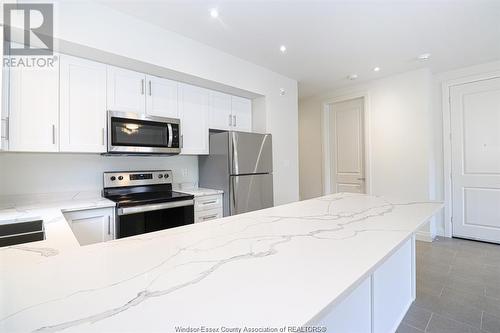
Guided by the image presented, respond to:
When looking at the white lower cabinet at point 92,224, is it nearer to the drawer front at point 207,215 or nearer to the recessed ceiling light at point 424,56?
the drawer front at point 207,215

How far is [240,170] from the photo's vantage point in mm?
2844

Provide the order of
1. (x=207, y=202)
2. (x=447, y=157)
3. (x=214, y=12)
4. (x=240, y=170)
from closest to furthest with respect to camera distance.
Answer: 1. (x=214, y=12)
2. (x=207, y=202)
3. (x=240, y=170)
4. (x=447, y=157)

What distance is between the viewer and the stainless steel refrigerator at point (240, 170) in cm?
278

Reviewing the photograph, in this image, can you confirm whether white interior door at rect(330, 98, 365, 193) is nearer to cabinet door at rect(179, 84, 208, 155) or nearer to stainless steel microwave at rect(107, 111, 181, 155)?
cabinet door at rect(179, 84, 208, 155)

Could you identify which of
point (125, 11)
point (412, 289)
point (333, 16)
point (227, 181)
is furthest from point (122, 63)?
point (412, 289)

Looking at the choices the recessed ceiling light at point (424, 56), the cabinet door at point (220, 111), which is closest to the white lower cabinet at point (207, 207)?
the cabinet door at point (220, 111)

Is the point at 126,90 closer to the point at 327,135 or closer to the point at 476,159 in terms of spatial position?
the point at 327,135

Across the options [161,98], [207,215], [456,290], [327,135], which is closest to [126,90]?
[161,98]

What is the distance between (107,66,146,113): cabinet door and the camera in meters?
2.29

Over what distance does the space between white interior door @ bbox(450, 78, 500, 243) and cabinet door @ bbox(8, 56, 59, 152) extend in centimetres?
482

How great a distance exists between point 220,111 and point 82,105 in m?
1.48

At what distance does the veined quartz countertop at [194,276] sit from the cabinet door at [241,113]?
2313mm

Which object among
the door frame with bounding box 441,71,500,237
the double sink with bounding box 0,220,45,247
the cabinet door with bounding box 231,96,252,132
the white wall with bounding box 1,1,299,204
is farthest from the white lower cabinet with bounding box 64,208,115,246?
the door frame with bounding box 441,71,500,237

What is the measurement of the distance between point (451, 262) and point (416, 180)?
1157mm
